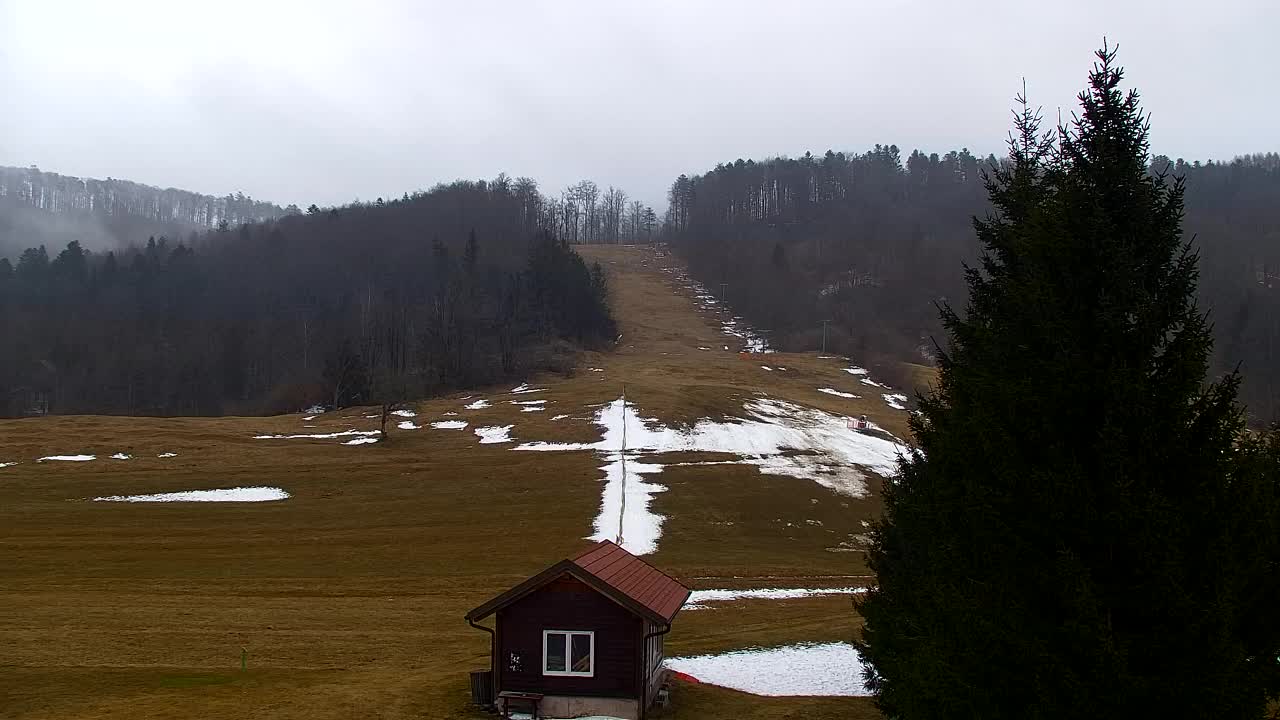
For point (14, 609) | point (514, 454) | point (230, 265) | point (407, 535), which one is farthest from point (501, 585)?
point (230, 265)

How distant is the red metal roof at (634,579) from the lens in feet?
71.3

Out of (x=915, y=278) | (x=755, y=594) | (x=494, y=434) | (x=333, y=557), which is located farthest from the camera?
(x=915, y=278)

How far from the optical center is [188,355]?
439 feet

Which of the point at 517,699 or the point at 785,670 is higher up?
the point at 517,699

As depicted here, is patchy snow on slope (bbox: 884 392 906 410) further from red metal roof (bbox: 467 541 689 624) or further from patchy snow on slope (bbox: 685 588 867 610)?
red metal roof (bbox: 467 541 689 624)

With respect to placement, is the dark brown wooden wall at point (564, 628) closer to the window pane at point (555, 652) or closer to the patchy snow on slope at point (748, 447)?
the window pane at point (555, 652)

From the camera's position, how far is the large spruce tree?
898cm

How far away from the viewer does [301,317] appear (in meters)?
151

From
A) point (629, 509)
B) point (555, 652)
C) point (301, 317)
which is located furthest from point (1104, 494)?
point (301, 317)

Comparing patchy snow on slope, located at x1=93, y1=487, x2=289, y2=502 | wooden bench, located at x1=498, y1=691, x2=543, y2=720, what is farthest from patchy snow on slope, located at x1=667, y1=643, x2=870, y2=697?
patchy snow on slope, located at x1=93, y1=487, x2=289, y2=502

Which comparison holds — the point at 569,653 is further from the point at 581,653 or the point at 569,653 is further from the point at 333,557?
the point at 333,557

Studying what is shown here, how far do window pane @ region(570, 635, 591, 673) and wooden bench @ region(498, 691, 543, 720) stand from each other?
1.15m

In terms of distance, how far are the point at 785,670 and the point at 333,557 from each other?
83.9 feet

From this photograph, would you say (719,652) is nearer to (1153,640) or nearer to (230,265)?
(1153,640)
